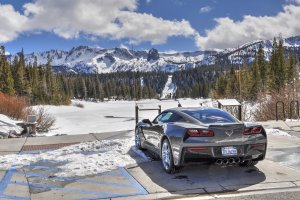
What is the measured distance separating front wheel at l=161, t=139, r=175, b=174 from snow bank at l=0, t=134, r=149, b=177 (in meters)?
1.22

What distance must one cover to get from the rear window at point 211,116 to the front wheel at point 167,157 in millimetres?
837

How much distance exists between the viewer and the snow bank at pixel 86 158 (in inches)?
362

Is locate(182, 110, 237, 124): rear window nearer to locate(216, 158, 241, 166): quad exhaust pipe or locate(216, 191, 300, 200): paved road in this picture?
locate(216, 158, 241, 166): quad exhaust pipe

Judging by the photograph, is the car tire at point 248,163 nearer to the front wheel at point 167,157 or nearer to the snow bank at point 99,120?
the front wheel at point 167,157

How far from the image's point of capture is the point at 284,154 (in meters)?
10.3

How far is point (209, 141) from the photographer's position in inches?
305

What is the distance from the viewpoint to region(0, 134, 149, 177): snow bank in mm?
9188

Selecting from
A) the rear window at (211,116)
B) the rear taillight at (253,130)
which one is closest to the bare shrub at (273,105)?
the rear window at (211,116)

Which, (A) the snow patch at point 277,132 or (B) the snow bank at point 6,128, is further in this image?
(B) the snow bank at point 6,128

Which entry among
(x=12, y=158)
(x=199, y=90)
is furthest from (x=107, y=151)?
(x=199, y=90)

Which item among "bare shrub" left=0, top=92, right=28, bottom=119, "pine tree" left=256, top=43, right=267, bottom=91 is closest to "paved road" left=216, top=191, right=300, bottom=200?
"bare shrub" left=0, top=92, right=28, bottom=119

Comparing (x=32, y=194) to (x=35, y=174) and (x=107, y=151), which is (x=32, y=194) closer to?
(x=35, y=174)

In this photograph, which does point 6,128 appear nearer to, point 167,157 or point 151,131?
point 151,131

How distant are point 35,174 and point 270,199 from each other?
485cm
